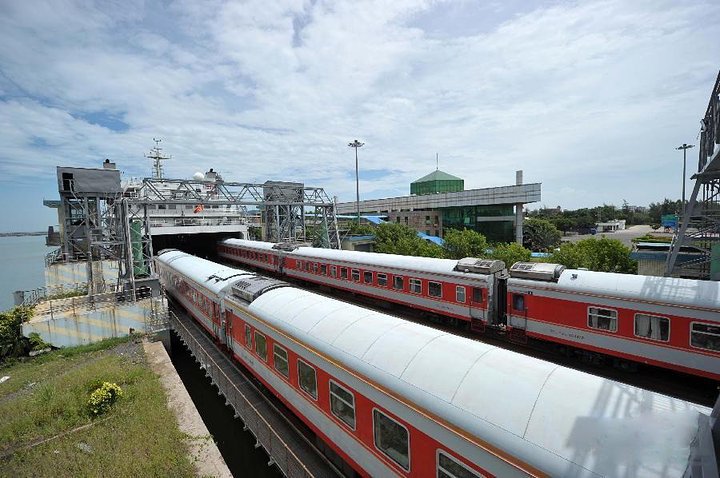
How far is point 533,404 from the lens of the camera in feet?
13.8

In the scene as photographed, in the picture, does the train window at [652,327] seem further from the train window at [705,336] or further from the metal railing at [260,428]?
the metal railing at [260,428]

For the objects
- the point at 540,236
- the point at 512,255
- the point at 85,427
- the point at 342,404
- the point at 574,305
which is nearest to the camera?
the point at 342,404

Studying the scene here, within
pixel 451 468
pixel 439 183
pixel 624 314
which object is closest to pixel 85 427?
pixel 451 468

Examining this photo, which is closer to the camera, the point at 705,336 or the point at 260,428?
the point at 260,428

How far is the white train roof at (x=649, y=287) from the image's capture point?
8828 millimetres

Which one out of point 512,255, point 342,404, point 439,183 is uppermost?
point 439,183

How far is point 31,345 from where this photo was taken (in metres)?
14.8

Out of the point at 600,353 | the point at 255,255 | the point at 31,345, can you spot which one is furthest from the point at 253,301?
the point at 255,255

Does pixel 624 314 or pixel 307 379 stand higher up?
pixel 624 314

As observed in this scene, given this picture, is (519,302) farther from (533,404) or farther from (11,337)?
(11,337)

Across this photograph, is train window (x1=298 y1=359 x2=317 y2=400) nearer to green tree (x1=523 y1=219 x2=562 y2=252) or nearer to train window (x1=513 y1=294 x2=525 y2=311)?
train window (x1=513 y1=294 x2=525 y2=311)

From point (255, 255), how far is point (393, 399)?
26699 mm

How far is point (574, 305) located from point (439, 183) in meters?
57.1

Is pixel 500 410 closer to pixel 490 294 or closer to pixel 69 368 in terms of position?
pixel 490 294
